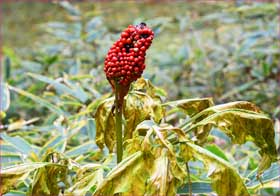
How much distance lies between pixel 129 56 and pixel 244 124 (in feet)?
0.46

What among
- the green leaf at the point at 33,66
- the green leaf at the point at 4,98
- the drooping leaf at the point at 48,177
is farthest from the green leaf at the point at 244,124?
the green leaf at the point at 33,66

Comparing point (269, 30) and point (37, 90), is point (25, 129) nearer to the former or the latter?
point (37, 90)

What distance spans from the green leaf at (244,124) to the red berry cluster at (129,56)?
0.09m

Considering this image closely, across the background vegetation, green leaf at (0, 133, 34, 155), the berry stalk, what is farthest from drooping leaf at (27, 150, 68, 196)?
the background vegetation

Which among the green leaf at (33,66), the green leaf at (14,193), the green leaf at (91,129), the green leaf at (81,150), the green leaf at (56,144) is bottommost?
the green leaf at (14,193)

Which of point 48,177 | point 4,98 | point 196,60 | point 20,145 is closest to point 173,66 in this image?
point 196,60

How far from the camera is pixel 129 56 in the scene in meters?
0.61

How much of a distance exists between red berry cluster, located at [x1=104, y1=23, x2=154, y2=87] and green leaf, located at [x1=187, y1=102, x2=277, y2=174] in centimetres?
9

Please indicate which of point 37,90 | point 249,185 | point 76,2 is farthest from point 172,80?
point 76,2

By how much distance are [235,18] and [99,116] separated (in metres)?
1.46

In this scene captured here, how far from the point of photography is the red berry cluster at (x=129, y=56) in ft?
2.00

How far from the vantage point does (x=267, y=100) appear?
180 centimetres

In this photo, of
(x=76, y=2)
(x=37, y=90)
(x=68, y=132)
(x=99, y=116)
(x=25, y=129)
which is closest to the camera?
(x=99, y=116)

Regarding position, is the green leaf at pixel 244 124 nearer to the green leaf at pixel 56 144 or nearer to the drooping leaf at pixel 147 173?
the drooping leaf at pixel 147 173
